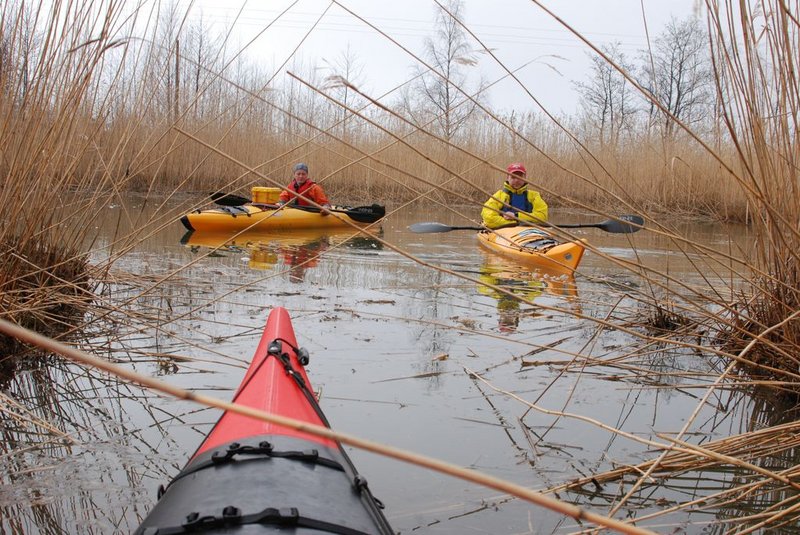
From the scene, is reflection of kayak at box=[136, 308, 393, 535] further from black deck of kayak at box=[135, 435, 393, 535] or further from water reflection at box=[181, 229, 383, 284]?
water reflection at box=[181, 229, 383, 284]

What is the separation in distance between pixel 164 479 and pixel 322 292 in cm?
331

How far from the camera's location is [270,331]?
8.36ft

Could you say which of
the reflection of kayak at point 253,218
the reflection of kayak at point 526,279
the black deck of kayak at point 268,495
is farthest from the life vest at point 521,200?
the black deck of kayak at point 268,495

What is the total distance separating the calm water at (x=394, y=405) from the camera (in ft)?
6.88

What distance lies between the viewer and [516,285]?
6227 millimetres

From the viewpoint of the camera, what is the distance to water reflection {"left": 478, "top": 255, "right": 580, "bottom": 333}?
4914mm

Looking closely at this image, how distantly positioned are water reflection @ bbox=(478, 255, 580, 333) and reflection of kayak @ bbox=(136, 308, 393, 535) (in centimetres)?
281

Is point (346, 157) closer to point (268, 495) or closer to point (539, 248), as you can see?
point (268, 495)

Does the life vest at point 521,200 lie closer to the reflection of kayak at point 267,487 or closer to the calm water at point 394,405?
the calm water at point 394,405

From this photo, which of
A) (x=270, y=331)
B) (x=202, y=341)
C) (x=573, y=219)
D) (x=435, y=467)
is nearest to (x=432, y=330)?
(x=202, y=341)

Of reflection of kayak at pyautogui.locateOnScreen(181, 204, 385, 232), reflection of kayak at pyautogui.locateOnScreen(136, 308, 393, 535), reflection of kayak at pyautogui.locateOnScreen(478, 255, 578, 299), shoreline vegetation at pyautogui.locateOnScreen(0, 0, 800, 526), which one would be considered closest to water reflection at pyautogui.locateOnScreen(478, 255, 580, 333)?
reflection of kayak at pyautogui.locateOnScreen(478, 255, 578, 299)

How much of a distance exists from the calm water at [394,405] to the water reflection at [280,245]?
1370 millimetres

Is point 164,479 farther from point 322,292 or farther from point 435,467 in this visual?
point 322,292

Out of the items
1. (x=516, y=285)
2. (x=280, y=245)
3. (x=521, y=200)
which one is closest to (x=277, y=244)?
(x=280, y=245)
